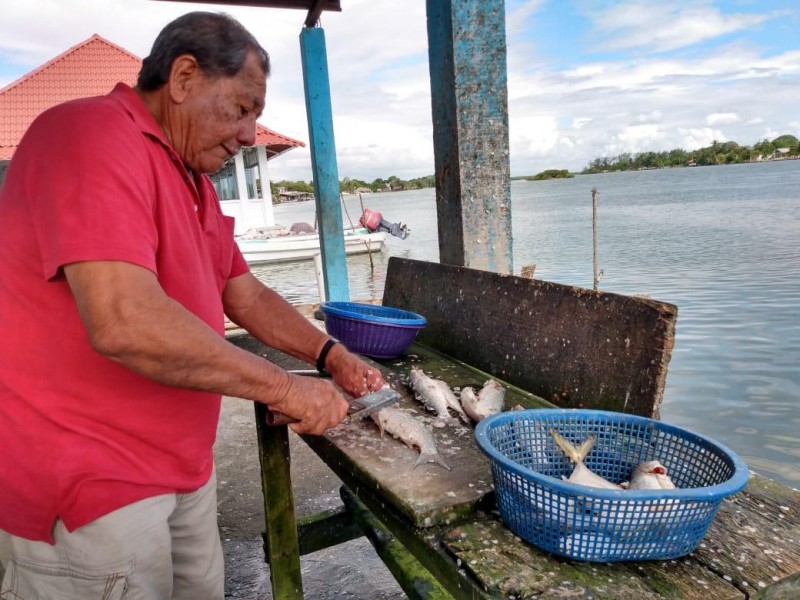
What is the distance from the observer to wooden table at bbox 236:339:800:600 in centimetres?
125

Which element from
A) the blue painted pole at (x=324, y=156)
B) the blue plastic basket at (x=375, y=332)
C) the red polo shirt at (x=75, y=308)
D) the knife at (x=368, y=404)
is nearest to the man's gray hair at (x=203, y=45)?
the red polo shirt at (x=75, y=308)

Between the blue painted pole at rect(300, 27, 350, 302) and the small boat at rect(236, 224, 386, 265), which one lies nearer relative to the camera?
the blue painted pole at rect(300, 27, 350, 302)

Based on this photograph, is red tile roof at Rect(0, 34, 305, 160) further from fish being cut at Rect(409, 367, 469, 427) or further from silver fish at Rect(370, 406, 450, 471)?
silver fish at Rect(370, 406, 450, 471)

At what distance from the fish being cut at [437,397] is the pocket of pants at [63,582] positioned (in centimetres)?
113

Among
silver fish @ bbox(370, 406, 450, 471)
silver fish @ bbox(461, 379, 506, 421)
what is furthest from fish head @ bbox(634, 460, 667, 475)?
silver fish @ bbox(461, 379, 506, 421)

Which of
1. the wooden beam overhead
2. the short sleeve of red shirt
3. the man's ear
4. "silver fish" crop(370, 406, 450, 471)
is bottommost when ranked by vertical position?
"silver fish" crop(370, 406, 450, 471)

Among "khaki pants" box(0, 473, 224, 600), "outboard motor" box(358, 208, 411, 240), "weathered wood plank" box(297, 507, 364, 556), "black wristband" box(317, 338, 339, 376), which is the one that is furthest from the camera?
"outboard motor" box(358, 208, 411, 240)

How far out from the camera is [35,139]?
147 centimetres

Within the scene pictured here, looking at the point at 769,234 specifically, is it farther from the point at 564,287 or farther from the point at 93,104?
the point at 93,104

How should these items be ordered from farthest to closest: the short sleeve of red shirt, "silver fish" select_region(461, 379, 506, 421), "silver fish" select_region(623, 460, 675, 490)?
1. "silver fish" select_region(461, 379, 506, 421)
2. "silver fish" select_region(623, 460, 675, 490)
3. the short sleeve of red shirt

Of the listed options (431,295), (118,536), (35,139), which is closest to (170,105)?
(35,139)

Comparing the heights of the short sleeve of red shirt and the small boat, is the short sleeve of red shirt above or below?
above

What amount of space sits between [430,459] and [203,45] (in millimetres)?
1396

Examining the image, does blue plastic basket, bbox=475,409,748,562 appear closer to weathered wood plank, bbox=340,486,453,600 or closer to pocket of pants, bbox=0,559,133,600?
weathered wood plank, bbox=340,486,453,600
